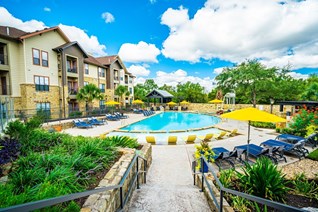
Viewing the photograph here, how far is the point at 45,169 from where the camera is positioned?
130 inches

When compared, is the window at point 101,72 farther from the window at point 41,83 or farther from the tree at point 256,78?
the tree at point 256,78

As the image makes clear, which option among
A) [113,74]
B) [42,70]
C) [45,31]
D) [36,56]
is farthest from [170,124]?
[45,31]

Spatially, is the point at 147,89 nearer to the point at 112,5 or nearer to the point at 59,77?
the point at 59,77

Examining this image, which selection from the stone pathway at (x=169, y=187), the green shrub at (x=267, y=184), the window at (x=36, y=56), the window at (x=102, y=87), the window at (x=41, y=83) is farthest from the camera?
the window at (x=102, y=87)

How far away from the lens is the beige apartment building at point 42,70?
16.6 m

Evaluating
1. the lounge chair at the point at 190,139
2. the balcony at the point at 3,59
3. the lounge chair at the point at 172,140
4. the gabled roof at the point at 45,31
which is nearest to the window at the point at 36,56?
the gabled roof at the point at 45,31

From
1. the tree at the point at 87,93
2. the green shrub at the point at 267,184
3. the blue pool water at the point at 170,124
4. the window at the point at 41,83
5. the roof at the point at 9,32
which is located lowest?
the blue pool water at the point at 170,124

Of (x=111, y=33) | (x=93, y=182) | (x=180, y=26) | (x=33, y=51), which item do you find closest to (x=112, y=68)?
(x=111, y=33)

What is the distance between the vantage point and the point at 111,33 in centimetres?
2372

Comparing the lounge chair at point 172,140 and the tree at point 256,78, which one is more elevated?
the tree at point 256,78

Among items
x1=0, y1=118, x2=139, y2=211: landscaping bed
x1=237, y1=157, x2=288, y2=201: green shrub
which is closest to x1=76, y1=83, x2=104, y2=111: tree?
x1=0, y1=118, x2=139, y2=211: landscaping bed

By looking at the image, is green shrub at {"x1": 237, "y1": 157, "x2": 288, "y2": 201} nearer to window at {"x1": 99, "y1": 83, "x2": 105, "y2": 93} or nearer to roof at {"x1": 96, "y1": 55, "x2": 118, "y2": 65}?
window at {"x1": 99, "y1": 83, "x2": 105, "y2": 93}

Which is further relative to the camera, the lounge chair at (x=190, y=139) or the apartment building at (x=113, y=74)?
the apartment building at (x=113, y=74)

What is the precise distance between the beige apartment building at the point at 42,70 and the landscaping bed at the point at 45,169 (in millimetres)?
12581
